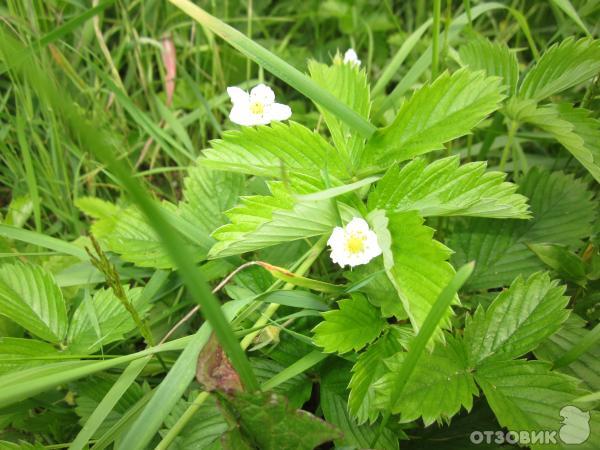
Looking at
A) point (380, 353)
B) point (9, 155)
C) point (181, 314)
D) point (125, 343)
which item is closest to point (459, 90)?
point (380, 353)

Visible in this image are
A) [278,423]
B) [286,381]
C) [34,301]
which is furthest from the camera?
[34,301]

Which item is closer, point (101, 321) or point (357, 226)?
point (357, 226)

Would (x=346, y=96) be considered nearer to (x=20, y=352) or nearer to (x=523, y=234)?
(x=523, y=234)

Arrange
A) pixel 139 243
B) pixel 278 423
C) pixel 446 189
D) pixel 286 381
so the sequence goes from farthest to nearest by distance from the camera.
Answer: pixel 139 243 → pixel 286 381 → pixel 446 189 → pixel 278 423

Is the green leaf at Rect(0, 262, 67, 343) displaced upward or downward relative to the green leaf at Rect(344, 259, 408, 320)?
upward

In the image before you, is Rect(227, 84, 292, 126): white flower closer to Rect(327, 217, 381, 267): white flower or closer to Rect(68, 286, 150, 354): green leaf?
Rect(327, 217, 381, 267): white flower

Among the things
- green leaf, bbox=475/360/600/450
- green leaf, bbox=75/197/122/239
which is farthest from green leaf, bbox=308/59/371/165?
green leaf, bbox=75/197/122/239

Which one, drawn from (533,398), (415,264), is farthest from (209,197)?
(533,398)
